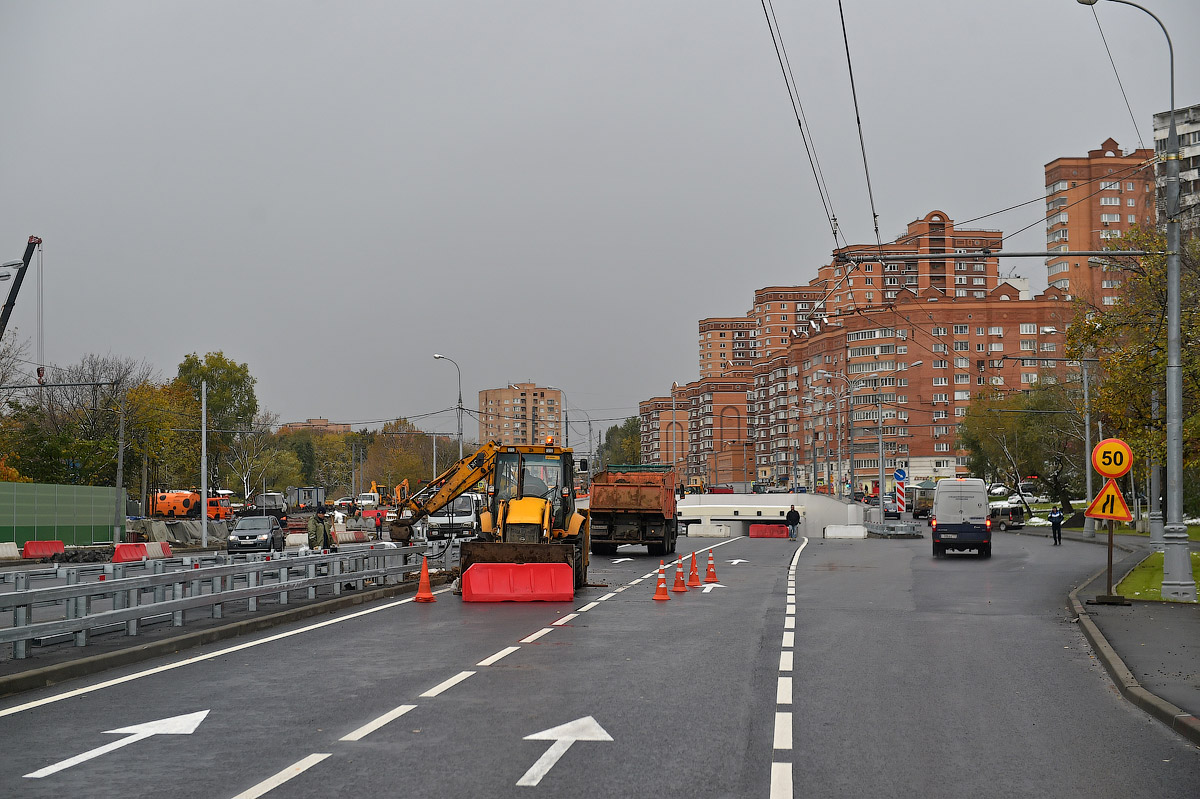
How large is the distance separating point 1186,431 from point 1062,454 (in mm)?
51025

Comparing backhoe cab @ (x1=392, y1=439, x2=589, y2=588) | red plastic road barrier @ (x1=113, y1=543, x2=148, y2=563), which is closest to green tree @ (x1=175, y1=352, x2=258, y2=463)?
red plastic road barrier @ (x1=113, y1=543, x2=148, y2=563)

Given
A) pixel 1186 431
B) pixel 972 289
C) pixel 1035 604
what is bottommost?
pixel 1035 604

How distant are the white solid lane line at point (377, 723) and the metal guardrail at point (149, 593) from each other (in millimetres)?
4703

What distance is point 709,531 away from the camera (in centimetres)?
6688

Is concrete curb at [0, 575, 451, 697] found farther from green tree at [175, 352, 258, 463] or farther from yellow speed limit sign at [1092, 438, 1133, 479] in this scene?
green tree at [175, 352, 258, 463]

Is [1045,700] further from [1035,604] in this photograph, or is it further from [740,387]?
[740,387]

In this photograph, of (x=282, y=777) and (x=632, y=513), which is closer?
(x=282, y=777)

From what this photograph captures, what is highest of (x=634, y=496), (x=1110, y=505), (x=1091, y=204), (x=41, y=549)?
(x=1091, y=204)

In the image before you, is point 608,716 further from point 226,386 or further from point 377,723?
point 226,386

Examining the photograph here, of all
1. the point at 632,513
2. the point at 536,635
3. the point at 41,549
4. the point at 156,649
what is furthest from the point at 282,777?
the point at 41,549

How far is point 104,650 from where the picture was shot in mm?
13664

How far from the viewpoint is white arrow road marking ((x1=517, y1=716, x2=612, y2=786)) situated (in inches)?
315

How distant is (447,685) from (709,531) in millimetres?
55789

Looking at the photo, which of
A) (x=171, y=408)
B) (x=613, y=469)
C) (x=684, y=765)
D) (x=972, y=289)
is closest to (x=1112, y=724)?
(x=684, y=765)
